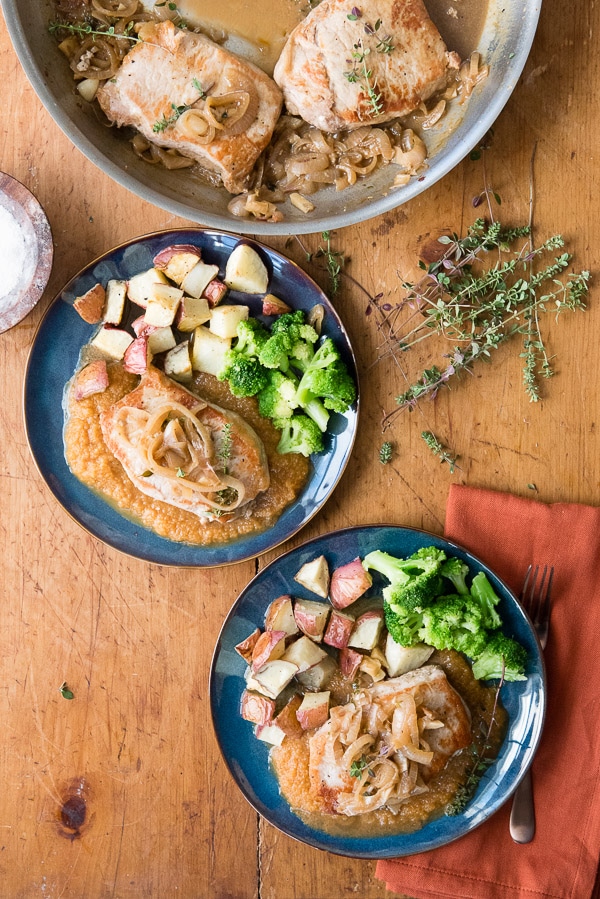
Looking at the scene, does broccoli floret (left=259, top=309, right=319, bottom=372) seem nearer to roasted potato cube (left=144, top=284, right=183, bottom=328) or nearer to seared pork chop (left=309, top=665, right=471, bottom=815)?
roasted potato cube (left=144, top=284, right=183, bottom=328)

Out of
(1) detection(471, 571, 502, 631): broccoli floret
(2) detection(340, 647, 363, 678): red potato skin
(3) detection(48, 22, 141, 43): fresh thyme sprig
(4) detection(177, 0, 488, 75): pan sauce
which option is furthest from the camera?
(2) detection(340, 647, 363, 678): red potato skin

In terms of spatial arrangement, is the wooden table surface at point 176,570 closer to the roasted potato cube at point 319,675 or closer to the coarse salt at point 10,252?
the coarse salt at point 10,252

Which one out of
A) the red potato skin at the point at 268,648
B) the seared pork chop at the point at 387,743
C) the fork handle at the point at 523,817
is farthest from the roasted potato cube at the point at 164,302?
the fork handle at the point at 523,817

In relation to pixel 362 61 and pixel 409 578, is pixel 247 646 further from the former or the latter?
pixel 362 61

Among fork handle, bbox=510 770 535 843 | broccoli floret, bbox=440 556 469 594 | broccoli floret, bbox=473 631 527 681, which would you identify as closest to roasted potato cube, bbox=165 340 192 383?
broccoli floret, bbox=440 556 469 594

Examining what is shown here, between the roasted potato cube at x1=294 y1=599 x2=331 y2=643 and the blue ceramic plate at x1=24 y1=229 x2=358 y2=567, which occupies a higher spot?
the blue ceramic plate at x1=24 y1=229 x2=358 y2=567
